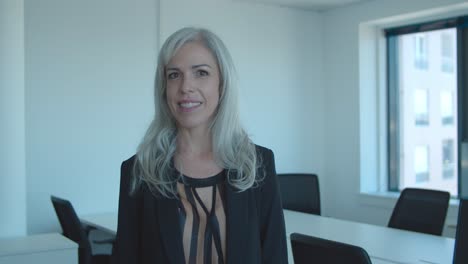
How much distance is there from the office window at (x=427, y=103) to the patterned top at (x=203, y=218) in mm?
4375

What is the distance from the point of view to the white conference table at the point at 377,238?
2990 millimetres

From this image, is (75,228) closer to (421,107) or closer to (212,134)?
(212,134)

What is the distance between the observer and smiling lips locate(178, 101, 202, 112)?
1.30m

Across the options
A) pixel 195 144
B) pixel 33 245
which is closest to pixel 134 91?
pixel 33 245

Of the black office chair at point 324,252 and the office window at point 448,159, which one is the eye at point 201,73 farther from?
the office window at point 448,159

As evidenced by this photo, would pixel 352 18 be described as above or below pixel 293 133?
above

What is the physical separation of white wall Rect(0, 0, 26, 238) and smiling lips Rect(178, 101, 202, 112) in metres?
2.35

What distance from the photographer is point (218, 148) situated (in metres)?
1.35

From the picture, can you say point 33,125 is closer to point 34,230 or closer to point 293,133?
point 34,230

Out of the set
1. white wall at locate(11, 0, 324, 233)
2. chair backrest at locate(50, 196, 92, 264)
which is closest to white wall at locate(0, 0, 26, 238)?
chair backrest at locate(50, 196, 92, 264)

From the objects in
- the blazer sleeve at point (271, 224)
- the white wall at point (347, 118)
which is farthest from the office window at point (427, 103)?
the blazer sleeve at point (271, 224)

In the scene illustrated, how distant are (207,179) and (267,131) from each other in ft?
14.2

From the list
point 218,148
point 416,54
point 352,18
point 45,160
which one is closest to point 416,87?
point 416,54

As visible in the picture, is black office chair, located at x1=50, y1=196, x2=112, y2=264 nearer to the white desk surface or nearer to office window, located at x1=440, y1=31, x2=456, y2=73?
the white desk surface
